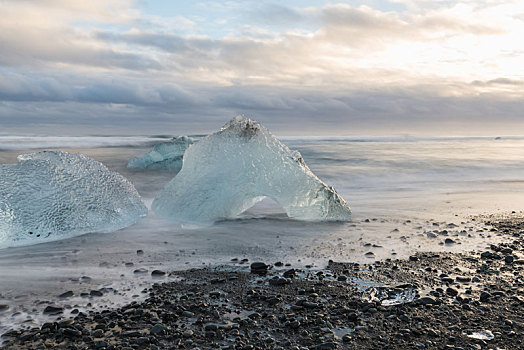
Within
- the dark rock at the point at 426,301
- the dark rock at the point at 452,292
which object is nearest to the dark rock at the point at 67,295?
the dark rock at the point at 426,301

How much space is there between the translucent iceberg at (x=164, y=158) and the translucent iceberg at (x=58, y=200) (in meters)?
6.68

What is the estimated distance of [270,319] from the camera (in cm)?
266

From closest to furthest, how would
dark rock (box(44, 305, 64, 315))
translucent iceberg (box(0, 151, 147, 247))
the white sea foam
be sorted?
1. dark rock (box(44, 305, 64, 315))
2. translucent iceberg (box(0, 151, 147, 247))
3. the white sea foam

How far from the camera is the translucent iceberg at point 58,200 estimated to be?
185 inches

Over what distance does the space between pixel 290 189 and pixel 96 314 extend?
3339mm

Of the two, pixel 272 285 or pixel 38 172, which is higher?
pixel 38 172

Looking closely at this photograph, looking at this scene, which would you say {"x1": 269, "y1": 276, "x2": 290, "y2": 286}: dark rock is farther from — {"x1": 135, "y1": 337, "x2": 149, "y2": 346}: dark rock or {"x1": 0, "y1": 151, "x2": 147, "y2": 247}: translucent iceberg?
{"x1": 0, "y1": 151, "x2": 147, "y2": 247}: translucent iceberg

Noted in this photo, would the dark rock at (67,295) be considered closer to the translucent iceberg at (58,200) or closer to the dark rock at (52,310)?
the dark rock at (52,310)

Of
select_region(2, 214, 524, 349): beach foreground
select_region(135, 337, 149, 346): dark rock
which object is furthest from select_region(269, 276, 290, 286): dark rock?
select_region(135, 337, 149, 346): dark rock

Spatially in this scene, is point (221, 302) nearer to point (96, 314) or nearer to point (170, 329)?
point (170, 329)

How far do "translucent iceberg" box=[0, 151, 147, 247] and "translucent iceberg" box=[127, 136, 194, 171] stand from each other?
6683mm

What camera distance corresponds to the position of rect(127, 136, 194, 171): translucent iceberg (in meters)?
12.6

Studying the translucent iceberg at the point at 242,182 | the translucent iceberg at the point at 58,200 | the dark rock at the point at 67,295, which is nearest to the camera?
the dark rock at the point at 67,295

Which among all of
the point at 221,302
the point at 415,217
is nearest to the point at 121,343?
the point at 221,302
